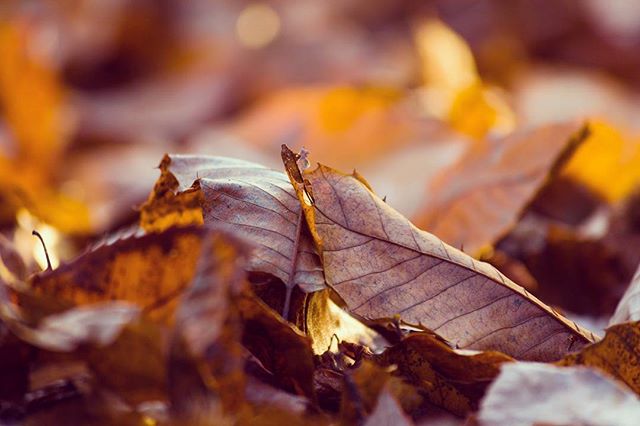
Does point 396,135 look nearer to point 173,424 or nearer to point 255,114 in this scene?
point 255,114

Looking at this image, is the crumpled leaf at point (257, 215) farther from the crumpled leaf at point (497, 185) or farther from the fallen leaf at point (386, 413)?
the crumpled leaf at point (497, 185)

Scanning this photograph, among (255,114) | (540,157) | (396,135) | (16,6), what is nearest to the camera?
(540,157)

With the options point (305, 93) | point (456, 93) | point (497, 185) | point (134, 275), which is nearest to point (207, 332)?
point (134, 275)

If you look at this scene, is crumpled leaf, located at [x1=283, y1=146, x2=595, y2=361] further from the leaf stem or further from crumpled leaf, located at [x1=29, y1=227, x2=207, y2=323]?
crumpled leaf, located at [x1=29, y1=227, x2=207, y2=323]

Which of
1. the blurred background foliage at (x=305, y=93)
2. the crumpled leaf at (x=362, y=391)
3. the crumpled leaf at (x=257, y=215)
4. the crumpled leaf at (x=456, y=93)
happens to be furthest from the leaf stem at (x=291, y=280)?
the crumpled leaf at (x=456, y=93)

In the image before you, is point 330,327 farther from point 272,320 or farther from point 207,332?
point 207,332

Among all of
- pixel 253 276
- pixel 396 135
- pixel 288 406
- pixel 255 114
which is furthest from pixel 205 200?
pixel 255 114
